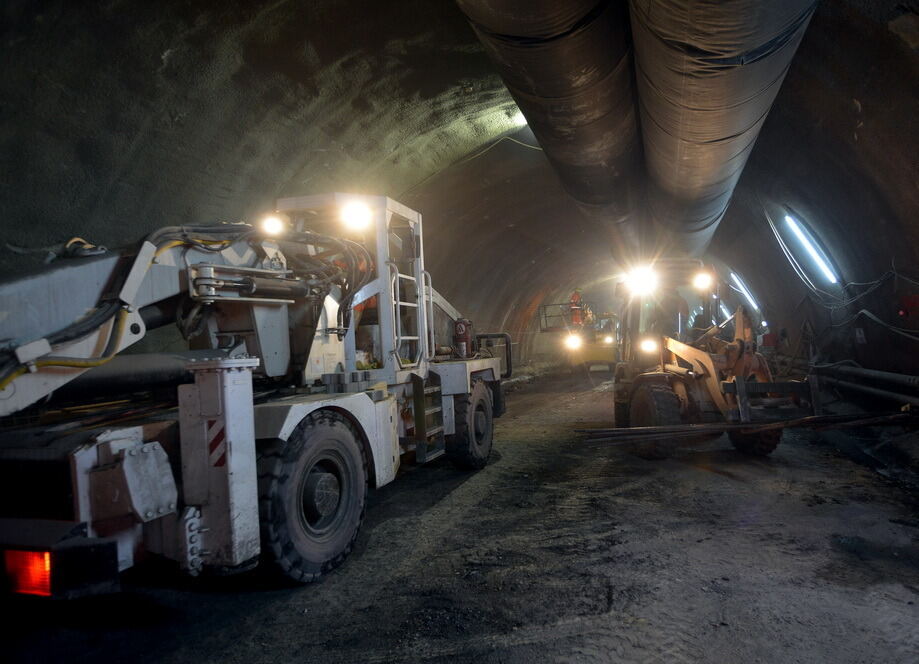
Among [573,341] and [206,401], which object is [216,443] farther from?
[573,341]

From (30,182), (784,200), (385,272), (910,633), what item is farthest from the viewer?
(784,200)

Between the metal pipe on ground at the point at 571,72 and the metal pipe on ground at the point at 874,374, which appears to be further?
the metal pipe on ground at the point at 874,374

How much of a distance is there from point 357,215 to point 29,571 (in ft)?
12.6

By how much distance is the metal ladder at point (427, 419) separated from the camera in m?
5.89

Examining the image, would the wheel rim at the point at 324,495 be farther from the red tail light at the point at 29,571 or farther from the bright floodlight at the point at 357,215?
the bright floodlight at the point at 357,215

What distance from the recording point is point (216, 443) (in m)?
3.14

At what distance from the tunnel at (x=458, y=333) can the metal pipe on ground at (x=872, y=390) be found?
162 mm

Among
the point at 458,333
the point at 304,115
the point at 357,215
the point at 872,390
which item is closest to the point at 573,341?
the point at 872,390

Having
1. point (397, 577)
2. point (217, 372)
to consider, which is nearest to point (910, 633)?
point (397, 577)

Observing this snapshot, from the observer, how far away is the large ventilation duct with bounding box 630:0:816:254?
346cm

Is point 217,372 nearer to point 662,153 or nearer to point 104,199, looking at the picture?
point 104,199

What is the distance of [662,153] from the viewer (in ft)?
20.5

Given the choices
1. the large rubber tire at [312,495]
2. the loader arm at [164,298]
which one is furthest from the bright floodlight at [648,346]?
the large rubber tire at [312,495]

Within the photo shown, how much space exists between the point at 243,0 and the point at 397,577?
4.97 meters
